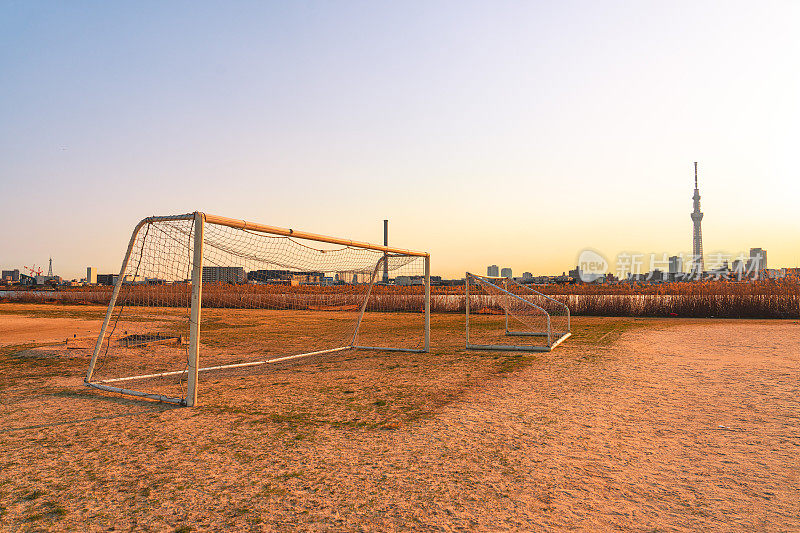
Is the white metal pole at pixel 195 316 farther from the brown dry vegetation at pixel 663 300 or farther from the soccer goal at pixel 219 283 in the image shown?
the brown dry vegetation at pixel 663 300

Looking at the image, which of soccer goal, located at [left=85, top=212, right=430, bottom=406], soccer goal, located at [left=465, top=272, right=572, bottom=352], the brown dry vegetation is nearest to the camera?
soccer goal, located at [left=85, top=212, right=430, bottom=406]

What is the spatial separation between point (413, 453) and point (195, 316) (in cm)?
332

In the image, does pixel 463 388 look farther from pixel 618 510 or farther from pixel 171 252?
pixel 171 252

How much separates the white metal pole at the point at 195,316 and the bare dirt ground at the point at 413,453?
0.94 ft

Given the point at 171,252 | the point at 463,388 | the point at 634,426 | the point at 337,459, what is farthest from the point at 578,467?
the point at 171,252

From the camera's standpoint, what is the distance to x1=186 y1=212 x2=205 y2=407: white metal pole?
228 inches

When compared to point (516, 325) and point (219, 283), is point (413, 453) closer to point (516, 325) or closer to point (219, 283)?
point (219, 283)

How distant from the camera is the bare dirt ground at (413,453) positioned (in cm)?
294

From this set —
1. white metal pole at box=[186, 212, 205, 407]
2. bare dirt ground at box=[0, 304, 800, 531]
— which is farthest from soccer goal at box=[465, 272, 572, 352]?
white metal pole at box=[186, 212, 205, 407]

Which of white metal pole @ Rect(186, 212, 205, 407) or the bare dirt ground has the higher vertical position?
white metal pole @ Rect(186, 212, 205, 407)

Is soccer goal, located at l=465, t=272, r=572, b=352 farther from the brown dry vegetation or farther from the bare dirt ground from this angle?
the brown dry vegetation

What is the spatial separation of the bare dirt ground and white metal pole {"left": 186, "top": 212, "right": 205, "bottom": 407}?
285 millimetres

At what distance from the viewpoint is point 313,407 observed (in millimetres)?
5684

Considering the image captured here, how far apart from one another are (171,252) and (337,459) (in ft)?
17.6
